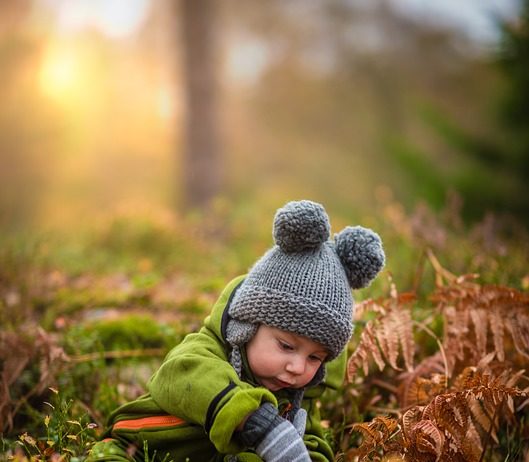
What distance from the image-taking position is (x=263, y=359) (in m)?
2.43

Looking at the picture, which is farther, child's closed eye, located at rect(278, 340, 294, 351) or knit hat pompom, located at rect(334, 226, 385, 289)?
knit hat pompom, located at rect(334, 226, 385, 289)

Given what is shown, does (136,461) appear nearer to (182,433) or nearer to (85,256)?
(182,433)

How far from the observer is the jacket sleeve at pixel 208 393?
218cm

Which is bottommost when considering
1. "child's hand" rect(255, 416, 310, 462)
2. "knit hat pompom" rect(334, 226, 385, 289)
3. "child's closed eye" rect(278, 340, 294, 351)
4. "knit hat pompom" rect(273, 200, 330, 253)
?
"child's hand" rect(255, 416, 310, 462)

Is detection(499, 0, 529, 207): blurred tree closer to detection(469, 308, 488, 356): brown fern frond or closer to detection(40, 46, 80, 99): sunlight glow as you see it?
detection(469, 308, 488, 356): brown fern frond

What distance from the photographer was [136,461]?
2.47 metres

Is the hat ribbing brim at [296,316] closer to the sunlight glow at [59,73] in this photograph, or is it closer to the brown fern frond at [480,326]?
the brown fern frond at [480,326]

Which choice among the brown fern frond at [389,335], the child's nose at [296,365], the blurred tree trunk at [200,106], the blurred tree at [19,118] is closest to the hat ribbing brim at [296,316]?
the child's nose at [296,365]

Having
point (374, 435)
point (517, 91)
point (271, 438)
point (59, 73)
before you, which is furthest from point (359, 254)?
point (59, 73)

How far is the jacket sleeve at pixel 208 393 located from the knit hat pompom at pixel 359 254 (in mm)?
677

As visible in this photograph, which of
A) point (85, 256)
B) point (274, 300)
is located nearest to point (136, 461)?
point (274, 300)

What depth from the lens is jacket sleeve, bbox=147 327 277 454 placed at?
2180mm

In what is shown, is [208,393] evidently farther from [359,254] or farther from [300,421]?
[359,254]

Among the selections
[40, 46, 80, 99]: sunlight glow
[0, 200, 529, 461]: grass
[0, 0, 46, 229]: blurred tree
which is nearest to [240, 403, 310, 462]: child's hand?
[0, 200, 529, 461]: grass
